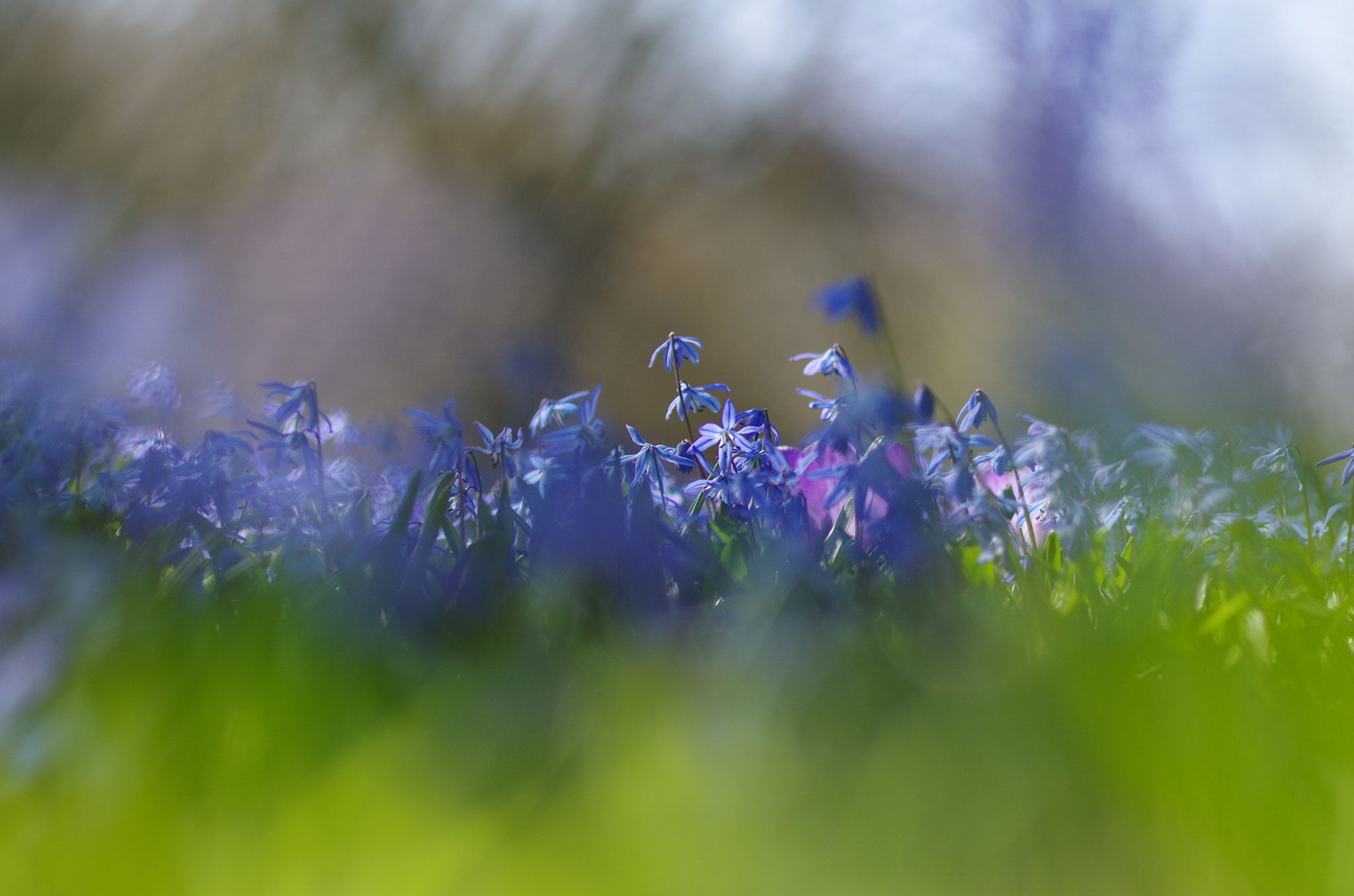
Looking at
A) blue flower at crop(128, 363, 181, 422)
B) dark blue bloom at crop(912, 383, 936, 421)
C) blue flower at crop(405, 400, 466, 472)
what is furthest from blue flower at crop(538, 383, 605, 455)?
blue flower at crop(128, 363, 181, 422)

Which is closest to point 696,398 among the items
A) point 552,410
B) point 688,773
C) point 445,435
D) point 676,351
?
point 676,351

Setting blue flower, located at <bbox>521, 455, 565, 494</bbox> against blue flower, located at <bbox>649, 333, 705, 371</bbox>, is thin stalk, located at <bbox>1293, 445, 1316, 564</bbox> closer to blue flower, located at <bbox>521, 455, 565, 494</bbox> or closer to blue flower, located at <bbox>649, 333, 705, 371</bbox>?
blue flower, located at <bbox>649, 333, 705, 371</bbox>

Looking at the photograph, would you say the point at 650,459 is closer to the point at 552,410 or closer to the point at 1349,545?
the point at 552,410

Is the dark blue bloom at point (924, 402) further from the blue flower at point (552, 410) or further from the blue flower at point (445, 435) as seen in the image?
the blue flower at point (445, 435)

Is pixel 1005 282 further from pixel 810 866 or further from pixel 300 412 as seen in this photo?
pixel 810 866

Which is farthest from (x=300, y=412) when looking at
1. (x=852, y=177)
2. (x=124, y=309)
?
(x=852, y=177)

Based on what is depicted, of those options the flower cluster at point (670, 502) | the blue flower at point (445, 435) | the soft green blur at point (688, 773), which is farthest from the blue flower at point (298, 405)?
the soft green blur at point (688, 773)
